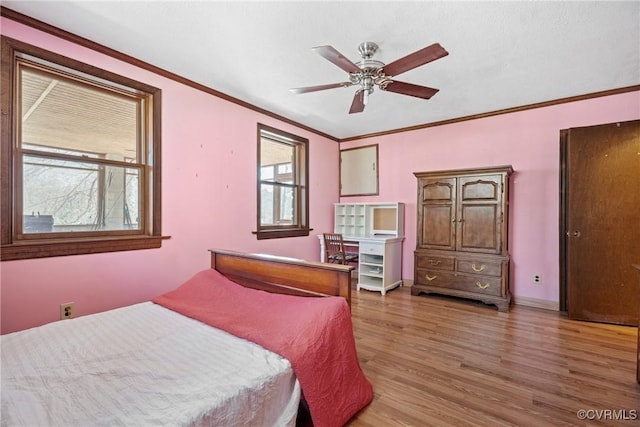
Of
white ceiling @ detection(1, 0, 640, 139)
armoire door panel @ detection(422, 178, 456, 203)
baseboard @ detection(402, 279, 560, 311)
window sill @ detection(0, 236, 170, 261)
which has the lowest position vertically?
baseboard @ detection(402, 279, 560, 311)

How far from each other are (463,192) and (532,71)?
1.48 meters

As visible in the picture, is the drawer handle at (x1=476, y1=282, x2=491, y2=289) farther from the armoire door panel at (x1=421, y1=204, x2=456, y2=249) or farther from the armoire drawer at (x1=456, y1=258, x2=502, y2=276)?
the armoire door panel at (x1=421, y1=204, x2=456, y2=249)

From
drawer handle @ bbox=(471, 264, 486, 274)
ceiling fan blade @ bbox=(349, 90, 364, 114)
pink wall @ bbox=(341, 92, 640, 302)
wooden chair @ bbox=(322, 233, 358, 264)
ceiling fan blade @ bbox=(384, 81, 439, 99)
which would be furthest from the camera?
wooden chair @ bbox=(322, 233, 358, 264)

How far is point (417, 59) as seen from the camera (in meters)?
2.00

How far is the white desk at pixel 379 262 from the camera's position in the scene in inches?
166

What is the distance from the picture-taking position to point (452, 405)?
1.80 meters

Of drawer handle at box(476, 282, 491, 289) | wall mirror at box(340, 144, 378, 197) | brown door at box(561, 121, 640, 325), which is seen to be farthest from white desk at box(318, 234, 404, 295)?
brown door at box(561, 121, 640, 325)

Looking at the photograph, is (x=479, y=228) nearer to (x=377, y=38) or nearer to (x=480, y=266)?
(x=480, y=266)

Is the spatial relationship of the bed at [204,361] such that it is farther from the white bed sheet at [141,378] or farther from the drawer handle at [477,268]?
the drawer handle at [477,268]

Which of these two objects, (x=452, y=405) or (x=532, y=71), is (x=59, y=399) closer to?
(x=452, y=405)

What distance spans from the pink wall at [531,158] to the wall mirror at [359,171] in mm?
1117

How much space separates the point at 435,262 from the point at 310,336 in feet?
9.55

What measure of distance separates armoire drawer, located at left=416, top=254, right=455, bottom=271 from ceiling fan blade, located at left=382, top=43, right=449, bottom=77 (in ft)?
8.58

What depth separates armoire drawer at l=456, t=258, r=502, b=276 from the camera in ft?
11.6
